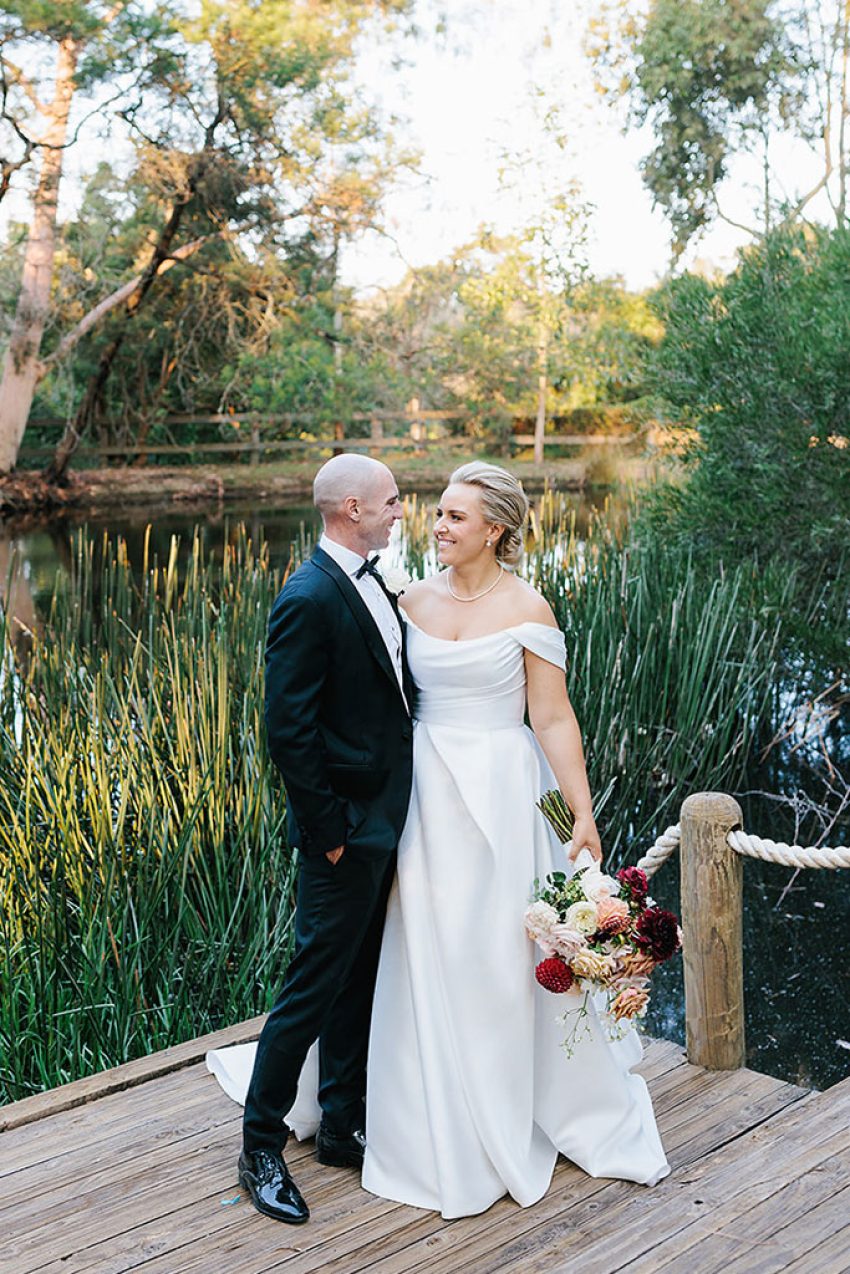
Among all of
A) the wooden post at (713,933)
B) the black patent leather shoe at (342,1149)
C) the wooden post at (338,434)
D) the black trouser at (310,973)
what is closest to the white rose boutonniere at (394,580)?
the black trouser at (310,973)

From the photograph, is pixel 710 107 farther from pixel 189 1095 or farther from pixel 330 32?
pixel 189 1095

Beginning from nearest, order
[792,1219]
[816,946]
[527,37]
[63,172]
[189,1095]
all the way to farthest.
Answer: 1. [792,1219]
2. [189,1095]
3. [816,946]
4. [63,172]
5. [527,37]

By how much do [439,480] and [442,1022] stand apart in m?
18.5

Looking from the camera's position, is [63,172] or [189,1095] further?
[63,172]

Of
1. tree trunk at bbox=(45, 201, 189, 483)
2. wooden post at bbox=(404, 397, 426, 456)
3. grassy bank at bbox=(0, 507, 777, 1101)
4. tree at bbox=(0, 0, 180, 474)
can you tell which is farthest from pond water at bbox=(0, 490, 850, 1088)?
wooden post at bbox=(404, 397, 426, 456)

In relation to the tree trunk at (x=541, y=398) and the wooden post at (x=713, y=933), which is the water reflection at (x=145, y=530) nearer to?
the tree trunk at (x=541, y=398)

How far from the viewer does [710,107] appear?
21.7 m

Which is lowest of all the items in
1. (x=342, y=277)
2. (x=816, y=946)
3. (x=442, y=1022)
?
(x=816, y=946)

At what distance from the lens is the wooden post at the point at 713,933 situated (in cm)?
279

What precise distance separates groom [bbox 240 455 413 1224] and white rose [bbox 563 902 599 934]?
33cm

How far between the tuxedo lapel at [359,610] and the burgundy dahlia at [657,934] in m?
0.60

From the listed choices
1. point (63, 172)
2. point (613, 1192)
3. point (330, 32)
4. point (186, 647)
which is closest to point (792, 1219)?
point (613, 1192)

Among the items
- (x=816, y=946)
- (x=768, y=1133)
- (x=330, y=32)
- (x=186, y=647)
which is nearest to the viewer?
(x=768, y=1133)

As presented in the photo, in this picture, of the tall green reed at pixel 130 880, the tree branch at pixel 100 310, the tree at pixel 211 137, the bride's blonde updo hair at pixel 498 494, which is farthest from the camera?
the tree branch at pixel 100 310
